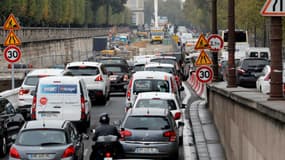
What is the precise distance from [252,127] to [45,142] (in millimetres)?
4863

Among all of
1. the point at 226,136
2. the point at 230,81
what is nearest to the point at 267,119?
the point at 226,136

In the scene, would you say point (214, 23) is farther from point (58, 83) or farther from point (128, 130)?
point (128, 130)

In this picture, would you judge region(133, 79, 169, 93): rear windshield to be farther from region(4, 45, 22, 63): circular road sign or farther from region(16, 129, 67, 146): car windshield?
region(16, 129, 67, 146): car windshield

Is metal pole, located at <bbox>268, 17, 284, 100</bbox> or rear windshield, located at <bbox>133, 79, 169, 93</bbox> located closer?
metal pole, located at <bbox>268, 17, 284, 100</bbox>

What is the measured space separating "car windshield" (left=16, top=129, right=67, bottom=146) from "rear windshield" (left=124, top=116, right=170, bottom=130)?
2.24m

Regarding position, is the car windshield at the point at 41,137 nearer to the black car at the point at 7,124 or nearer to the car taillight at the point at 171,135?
the car taillight at the point at 171,135

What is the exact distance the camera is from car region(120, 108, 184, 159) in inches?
790

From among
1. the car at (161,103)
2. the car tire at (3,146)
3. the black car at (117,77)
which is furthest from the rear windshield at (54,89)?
the black car at (117,77)

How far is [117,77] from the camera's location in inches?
1754

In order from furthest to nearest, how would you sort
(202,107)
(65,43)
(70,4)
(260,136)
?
(70,4)
(65,43)
(202,107)
(260,136)

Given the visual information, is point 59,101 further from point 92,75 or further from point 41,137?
point 92,75

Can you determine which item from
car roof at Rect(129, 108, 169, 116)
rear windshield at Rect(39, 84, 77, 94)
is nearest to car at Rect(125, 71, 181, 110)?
rear windshield at Rect(39, 84, 77, 94)

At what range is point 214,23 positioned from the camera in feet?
121

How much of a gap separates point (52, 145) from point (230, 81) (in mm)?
10224
